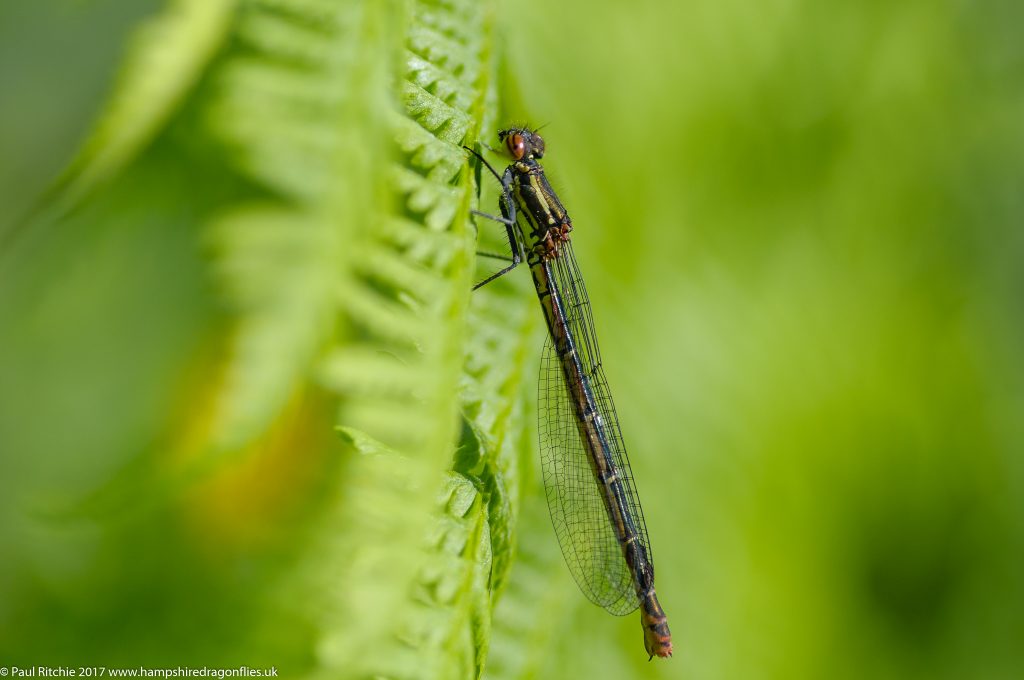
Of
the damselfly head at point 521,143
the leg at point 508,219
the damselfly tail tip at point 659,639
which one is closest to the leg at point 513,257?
the leg at point 508,219

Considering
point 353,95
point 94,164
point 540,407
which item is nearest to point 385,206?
point 353,95

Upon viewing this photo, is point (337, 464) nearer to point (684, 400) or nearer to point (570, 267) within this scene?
point (570, 267)

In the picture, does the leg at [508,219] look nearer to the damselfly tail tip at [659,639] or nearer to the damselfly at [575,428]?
the damselfly at [575,428]

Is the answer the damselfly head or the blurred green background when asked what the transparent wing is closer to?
the blurred green background

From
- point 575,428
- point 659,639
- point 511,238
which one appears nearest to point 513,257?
point 511,238

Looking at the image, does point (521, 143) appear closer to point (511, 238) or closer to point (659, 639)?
point (511, 238)

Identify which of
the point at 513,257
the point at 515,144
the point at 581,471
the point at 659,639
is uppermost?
the point at 515,144
